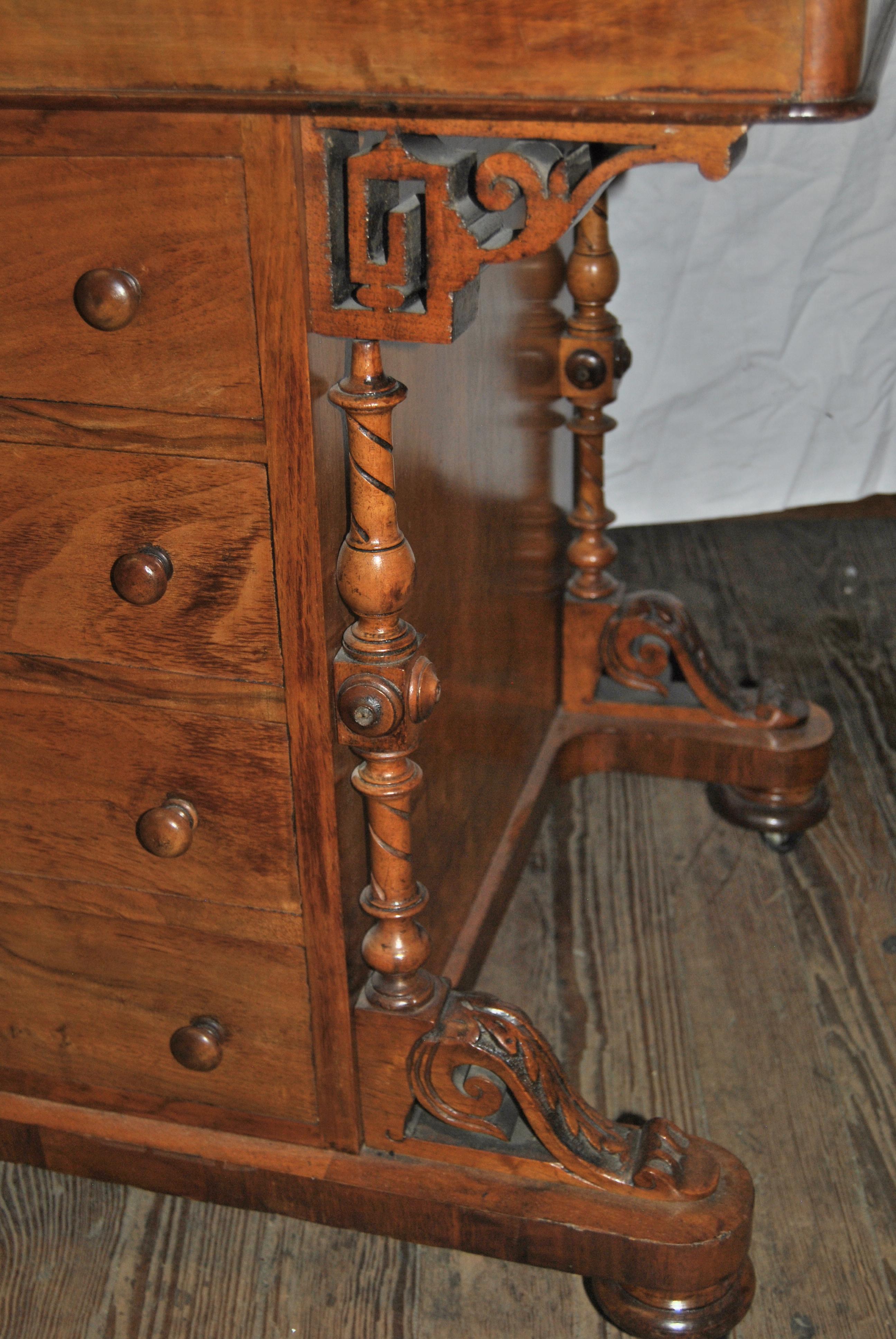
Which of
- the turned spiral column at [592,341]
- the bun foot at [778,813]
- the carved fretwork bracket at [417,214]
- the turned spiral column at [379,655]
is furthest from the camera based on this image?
the bun foot at [778,813]

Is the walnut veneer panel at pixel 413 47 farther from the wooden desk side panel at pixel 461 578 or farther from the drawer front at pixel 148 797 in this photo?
the drawer front at pixel 148 797

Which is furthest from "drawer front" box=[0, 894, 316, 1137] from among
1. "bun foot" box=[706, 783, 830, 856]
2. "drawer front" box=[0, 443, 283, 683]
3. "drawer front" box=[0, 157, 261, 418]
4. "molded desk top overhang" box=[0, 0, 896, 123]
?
"bun foot" box=[706, 783, 830, 856]

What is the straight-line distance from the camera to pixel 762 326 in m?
2.46

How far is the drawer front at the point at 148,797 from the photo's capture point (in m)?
1.04

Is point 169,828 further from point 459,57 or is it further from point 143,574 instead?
point 459,57

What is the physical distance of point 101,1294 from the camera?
3.99 feet

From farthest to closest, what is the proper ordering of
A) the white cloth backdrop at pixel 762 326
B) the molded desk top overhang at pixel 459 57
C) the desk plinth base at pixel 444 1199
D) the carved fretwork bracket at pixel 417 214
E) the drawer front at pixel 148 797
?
the white cloth backdrop at pixel 762 326
the desk plinth base at pixel 444 1199
the drawer front at pixel 148 797
the carved fretwork bracket at pixel 417 214
the molded desk top overhang at pixel 459 57

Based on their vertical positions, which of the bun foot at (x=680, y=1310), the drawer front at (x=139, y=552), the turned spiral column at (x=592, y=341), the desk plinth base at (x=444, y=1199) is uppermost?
the drawer front at (x=139, y=552)

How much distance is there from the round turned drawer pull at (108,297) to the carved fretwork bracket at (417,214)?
0.12 meters

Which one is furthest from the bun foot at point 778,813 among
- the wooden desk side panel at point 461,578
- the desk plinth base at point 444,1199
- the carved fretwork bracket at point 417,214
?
the carved fretwork bracket at point 417,214

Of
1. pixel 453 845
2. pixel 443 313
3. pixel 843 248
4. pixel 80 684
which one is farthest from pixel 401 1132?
pixel 843 248

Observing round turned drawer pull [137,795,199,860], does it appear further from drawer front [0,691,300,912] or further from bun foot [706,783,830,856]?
bun foot [706,783,830,856]

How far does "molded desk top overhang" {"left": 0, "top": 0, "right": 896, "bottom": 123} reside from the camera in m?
0.72

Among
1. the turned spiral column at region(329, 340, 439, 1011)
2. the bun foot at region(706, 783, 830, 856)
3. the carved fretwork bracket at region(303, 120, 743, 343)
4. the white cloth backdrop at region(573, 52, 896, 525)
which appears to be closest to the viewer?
the carved fretwork bracket at region(303, 120, 743, 343)
